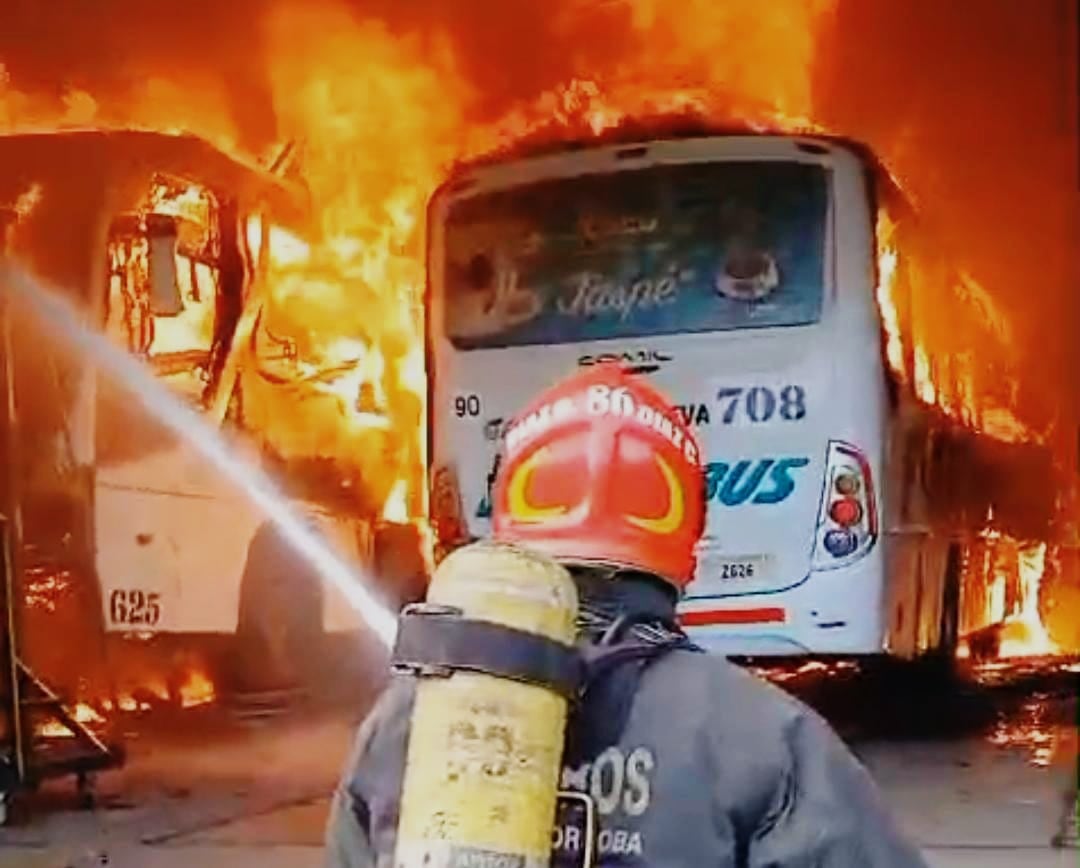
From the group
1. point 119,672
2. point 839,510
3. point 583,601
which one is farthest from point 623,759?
point 119,672

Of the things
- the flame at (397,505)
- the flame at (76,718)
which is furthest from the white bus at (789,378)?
the flame at (76,718)

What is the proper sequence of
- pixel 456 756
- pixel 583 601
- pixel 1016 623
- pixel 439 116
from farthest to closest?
pixel 439 116
pixel 1016 623
pixel 583 601
pixel 456 756

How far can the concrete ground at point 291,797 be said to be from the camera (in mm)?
4180

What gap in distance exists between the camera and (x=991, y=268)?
14.1 feet

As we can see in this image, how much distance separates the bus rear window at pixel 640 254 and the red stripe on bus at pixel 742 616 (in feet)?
1.84

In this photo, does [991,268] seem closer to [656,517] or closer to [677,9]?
[677,9]

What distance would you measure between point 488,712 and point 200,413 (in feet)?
9.17

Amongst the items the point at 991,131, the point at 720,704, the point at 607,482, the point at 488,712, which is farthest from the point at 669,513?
the point at 991,131

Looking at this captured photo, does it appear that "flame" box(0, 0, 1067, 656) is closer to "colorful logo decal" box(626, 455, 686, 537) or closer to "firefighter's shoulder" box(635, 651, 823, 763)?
"colorful logo decal" box(626, 455, 686, 537)

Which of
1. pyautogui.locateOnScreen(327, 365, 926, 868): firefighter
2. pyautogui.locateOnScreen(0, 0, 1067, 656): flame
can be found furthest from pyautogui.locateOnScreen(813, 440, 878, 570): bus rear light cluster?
pyautogui.locateOnScreen(327, 365, 926, 868): firefighter

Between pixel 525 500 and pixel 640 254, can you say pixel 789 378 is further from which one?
pixel 525 500

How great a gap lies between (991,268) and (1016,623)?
27.2 inches

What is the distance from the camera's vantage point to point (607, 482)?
6.60ft

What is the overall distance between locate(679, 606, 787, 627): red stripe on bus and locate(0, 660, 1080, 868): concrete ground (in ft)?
0.96
